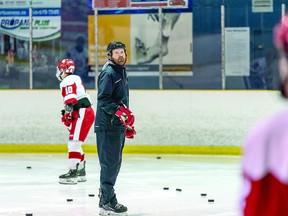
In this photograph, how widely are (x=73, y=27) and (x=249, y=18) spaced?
2.56m

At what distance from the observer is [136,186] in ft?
25.3

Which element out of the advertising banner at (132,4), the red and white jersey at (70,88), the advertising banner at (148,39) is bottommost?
the red and white jersey at (70,88)

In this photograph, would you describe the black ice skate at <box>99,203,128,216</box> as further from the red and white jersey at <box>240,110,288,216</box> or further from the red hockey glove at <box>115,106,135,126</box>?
the red and white jersey at <box>240,110,288,216</box>

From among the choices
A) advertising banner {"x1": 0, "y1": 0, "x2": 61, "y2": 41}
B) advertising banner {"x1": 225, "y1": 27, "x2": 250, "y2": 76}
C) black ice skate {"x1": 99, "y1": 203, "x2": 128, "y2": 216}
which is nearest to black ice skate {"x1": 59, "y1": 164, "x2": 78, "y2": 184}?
black ice skate {"x1": 99, "y1": 203, "x2": 128, "y2": 216}

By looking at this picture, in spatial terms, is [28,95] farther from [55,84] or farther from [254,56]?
[254,56]

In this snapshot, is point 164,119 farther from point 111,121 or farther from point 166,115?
point 111,121

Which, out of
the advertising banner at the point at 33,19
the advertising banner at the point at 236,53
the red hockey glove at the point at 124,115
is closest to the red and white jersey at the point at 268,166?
the red hockey glove at the point at 124,115

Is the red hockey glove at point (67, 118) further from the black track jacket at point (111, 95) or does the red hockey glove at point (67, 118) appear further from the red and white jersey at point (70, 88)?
the black track jacket at point (111, 95)

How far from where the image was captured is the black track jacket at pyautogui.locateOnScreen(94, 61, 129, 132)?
18.7ft

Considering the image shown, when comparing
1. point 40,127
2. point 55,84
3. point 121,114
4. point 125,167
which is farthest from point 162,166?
point 121,114

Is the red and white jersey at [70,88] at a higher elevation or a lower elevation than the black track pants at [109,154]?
higher

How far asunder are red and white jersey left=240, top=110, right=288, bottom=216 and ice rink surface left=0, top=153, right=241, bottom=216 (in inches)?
185

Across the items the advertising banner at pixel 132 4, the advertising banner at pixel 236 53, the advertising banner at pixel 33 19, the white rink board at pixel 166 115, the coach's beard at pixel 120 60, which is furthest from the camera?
the advertising banner at pixel 33 19

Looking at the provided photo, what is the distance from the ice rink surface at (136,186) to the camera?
6332mm
